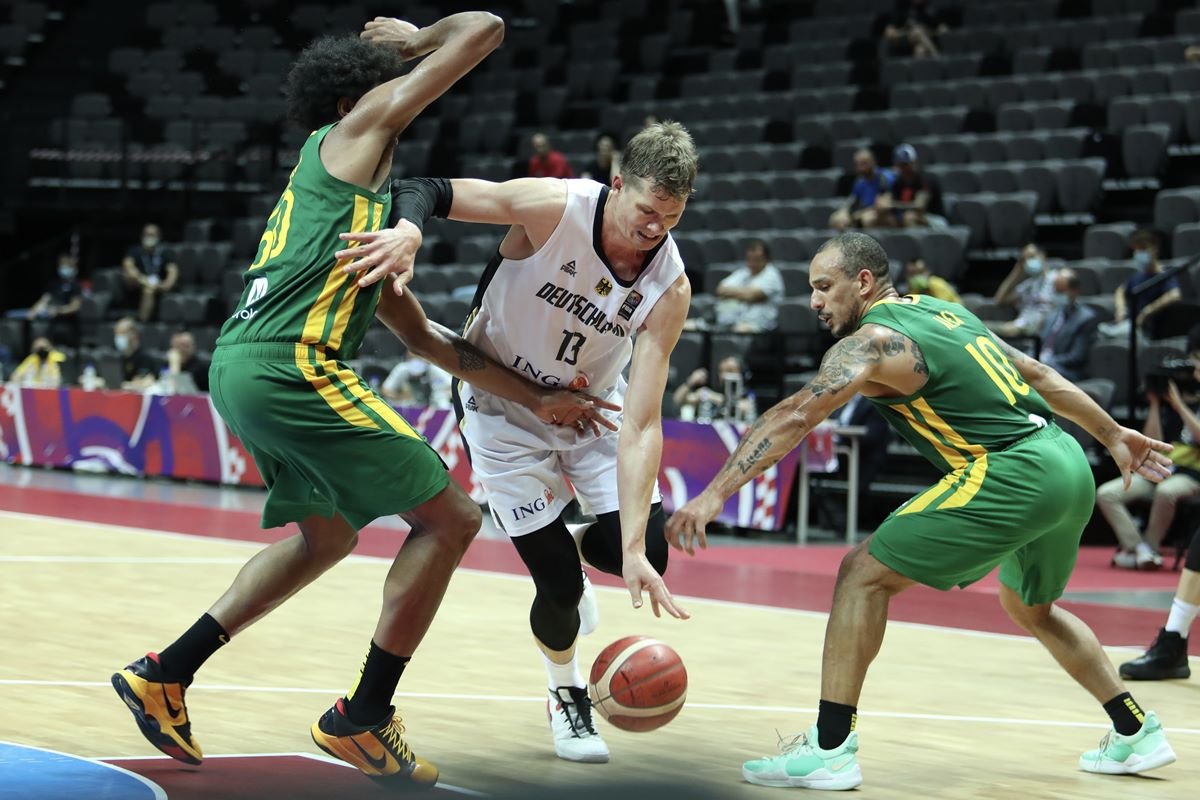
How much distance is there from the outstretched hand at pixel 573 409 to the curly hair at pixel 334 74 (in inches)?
41.6

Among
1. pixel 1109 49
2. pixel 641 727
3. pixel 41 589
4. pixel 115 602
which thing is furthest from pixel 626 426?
pixel 1109 49

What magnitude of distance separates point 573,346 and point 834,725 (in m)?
1.37

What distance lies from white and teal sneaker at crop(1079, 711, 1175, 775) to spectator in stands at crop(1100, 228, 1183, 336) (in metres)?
7.18

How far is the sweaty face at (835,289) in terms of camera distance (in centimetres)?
451

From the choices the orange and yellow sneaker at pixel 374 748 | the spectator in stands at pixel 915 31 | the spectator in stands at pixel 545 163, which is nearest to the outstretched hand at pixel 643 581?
the orange and yellow sneaker at pixel 374 748

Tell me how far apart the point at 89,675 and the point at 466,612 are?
2373 millimetres

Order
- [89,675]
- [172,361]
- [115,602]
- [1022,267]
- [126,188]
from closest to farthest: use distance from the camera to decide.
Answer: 1. [89,675]
2. [115,602]
3. [1022,267]
4. [172,361]
5. [126,188]

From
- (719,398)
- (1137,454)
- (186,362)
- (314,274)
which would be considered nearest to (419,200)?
(314,274)

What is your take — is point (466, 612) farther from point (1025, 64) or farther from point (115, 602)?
point (1025, 64)

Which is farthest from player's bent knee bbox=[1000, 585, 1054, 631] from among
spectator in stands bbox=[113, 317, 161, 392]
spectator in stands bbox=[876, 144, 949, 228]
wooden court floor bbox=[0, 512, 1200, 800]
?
spectator in stands bbox=[113, 317, 161, 392]

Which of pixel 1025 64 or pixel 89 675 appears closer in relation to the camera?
pixel 89 675

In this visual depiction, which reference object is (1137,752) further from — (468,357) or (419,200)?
(419,200)

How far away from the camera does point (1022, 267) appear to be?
40.8 ft

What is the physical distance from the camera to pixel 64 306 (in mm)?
18906
